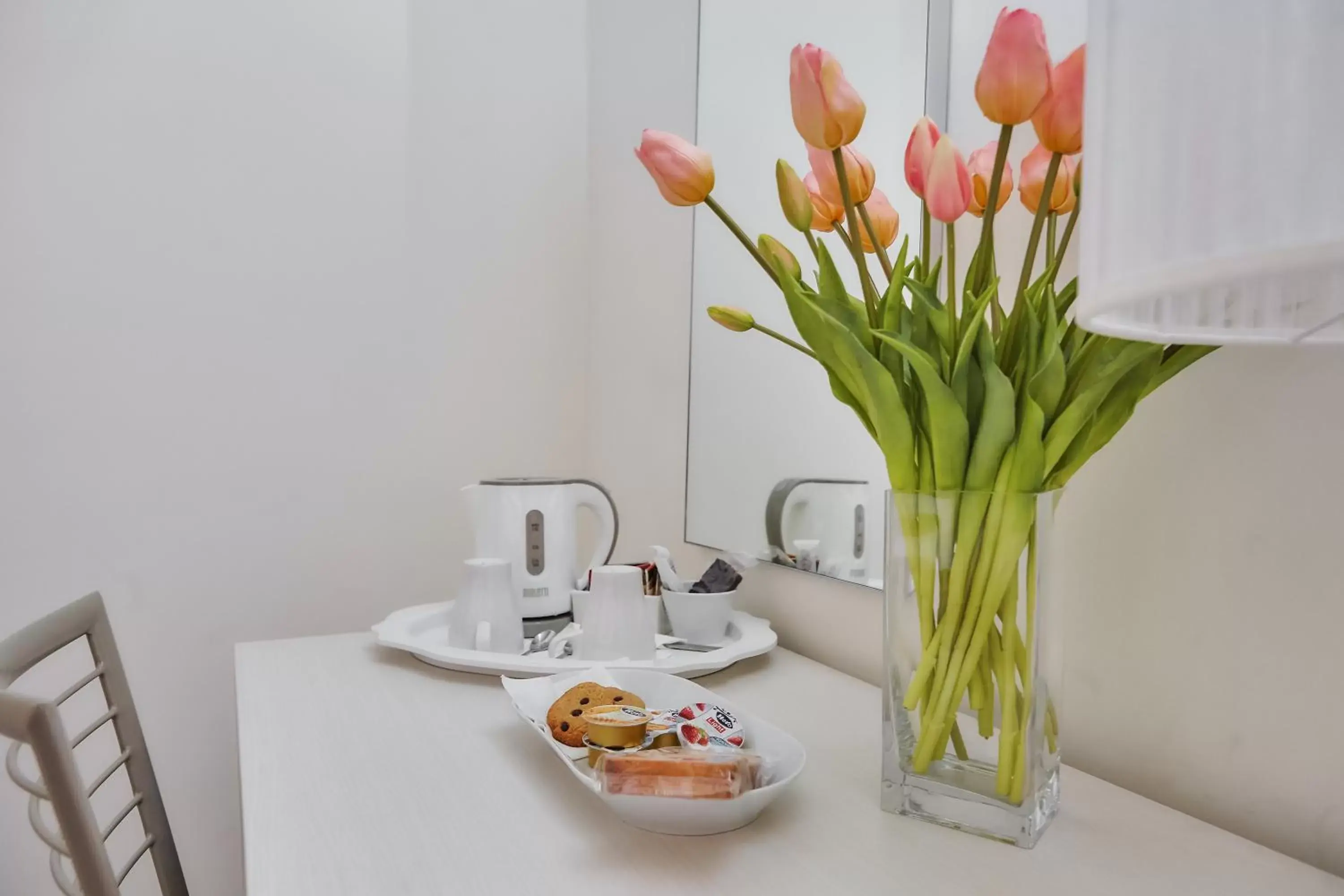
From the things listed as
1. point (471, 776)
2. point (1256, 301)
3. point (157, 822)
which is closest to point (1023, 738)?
point (1256, 301)

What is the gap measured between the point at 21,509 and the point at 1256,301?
5.48 feet

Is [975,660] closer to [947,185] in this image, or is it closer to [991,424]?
[991,424]

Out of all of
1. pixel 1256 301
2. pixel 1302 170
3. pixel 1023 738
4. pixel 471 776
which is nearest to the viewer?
pixel 1302 170

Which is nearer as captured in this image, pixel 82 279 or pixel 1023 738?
pixel 1023 738

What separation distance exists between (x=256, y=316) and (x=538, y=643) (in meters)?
0.87

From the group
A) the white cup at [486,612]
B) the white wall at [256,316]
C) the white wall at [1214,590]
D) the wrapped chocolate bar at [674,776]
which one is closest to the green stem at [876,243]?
the white wall at [1214,590]

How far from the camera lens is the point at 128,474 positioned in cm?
148

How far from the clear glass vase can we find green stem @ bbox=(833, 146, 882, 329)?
137mm

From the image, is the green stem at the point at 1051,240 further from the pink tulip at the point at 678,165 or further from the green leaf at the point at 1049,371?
the pink tulip at the point at 678,165

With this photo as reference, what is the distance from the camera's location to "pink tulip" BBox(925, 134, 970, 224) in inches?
22.6

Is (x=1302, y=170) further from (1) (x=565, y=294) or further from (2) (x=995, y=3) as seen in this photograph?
(1) (x=565, y=294)

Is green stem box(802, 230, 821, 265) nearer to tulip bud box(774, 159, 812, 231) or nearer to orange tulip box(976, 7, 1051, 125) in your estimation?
tulip bud box(774, 159, 812, 231)

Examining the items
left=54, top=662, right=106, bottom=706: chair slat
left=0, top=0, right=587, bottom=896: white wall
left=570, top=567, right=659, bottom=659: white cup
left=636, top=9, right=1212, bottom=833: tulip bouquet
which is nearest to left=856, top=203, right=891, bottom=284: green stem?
left=636, top=9, right=1212, bottom=833: tulip bouquet

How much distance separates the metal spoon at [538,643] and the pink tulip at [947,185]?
749mm
